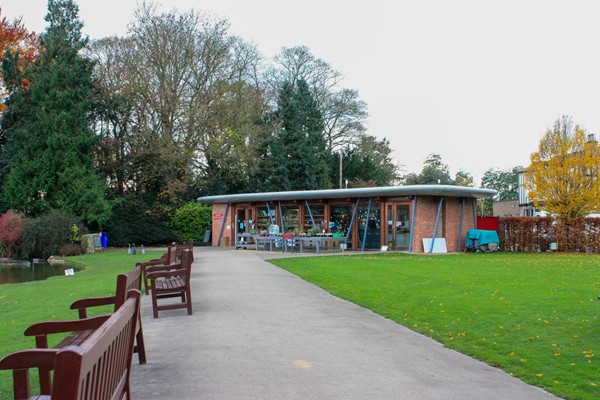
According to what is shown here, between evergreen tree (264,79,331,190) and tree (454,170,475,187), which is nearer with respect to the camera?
evergreen tree (264,79,331,190)

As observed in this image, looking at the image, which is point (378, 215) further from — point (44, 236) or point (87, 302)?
point (87, 302)

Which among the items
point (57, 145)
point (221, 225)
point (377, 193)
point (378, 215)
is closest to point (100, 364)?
point (377, 193)

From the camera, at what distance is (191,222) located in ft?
129

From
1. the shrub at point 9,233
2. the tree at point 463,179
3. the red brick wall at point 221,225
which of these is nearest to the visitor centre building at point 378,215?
the red brick wall at point 221,225

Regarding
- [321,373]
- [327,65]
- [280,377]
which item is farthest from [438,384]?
[327,65]

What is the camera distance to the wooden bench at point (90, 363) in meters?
2.24

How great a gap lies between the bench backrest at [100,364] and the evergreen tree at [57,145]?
32021 millimetres

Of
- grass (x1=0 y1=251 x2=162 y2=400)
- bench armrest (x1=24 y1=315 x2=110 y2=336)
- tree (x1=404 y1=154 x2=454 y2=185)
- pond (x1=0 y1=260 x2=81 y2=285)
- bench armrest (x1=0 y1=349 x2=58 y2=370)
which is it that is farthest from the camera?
tree (x1=404 y1=154 x2=454 y2=185)

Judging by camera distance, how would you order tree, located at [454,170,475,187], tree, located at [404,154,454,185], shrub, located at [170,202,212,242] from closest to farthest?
shrub, located at [170,202,212,242]
tree, located at [404,154,454,185]
tree, located at [454,170,475,187]

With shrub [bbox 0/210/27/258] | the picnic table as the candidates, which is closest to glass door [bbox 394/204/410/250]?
the picnic table

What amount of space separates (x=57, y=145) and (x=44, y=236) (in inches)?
272

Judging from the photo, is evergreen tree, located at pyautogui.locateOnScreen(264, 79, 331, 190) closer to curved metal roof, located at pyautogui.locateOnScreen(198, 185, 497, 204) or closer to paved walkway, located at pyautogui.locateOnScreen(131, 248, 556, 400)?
curved metal roof, located at pyautogui.locateOnScreen(198, 185, 497, 204)

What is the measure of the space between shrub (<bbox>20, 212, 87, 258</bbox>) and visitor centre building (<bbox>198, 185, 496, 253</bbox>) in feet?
30.6

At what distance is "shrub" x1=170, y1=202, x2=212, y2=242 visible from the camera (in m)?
39.1
